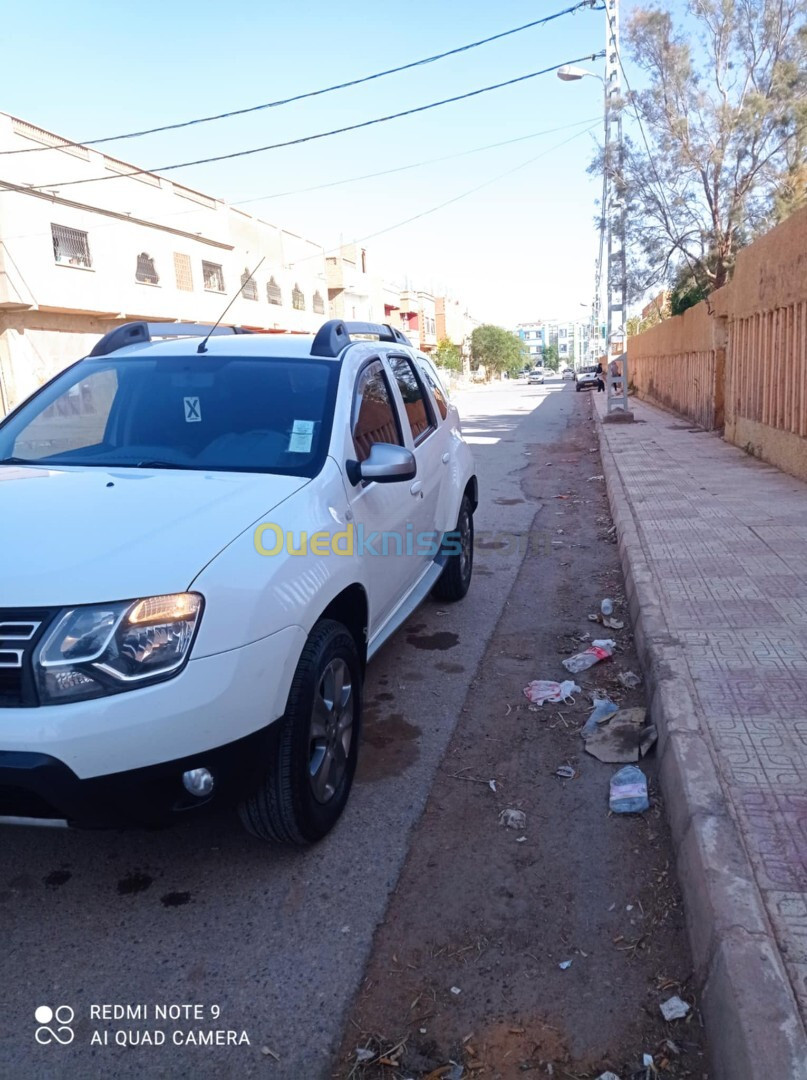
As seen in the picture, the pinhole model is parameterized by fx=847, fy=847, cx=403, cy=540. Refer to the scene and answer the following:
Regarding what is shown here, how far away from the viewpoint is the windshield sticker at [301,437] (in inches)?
143

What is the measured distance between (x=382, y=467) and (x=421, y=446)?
147 cm

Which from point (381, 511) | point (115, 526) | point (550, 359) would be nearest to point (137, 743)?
point (115, 526)

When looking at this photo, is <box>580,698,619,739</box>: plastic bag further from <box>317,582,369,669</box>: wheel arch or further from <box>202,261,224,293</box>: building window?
<box>202,261,224,293</box>: building window

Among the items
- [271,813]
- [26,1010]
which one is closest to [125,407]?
[271,813]

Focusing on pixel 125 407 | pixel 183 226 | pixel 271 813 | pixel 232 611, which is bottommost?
pixel 271 813

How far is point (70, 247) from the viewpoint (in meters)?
26.1

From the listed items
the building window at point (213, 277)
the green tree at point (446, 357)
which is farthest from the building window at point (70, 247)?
the green tree at point (446, 357)

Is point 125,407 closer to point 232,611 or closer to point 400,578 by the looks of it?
point 400,578

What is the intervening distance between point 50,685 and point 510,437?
1881 centimetres

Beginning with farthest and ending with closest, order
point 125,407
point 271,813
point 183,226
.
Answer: point 183,226, point 125,407, point 271,813

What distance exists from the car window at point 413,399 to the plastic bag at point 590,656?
1.63 meters

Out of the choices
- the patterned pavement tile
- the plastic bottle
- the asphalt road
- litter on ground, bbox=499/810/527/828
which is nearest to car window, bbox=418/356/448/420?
the patterned pavement tile

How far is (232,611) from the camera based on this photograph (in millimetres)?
2617

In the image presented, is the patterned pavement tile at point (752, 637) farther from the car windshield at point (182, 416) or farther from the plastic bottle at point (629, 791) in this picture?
the car windshield at point (182, 416)
